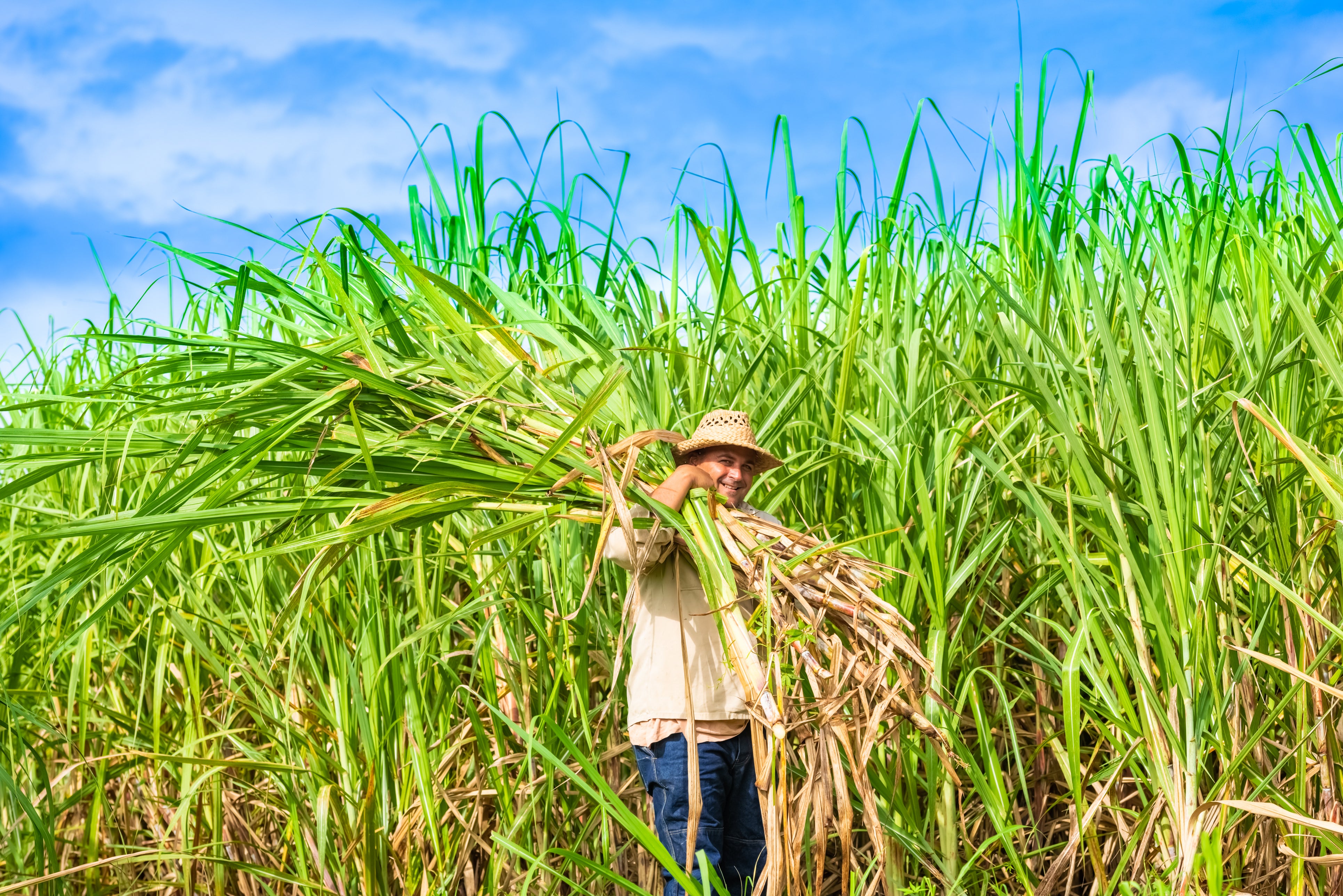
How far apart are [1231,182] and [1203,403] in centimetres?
79

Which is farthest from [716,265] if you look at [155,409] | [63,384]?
[63,384]

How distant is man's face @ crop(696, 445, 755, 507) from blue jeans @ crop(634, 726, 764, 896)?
1.69 ft

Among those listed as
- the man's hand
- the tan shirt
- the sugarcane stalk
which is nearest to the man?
the tan shirt

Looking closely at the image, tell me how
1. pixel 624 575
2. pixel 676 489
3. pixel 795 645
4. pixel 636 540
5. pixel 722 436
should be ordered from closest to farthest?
pixel 795 645
pixel 676 489
pixel 636 540
pixel 722 436
pixel 624 575

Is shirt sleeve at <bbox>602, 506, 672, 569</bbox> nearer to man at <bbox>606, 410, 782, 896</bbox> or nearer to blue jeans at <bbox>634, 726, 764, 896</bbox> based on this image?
man at <bbox>606, 410, 782, 896</bbox>

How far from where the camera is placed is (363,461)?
193cm

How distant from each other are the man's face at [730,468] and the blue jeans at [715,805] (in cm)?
51

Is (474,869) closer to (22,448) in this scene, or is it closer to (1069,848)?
(1069,848)

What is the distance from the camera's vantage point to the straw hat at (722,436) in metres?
2.13

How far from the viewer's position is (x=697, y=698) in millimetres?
2191

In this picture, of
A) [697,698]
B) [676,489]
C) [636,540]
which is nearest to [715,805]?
[697,698]

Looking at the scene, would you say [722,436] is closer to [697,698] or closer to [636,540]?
[636,540]

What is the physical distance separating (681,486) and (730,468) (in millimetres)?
322

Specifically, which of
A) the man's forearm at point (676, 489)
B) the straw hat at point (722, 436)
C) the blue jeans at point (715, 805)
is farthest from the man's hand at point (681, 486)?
the blue jeans at point (715, 805)
